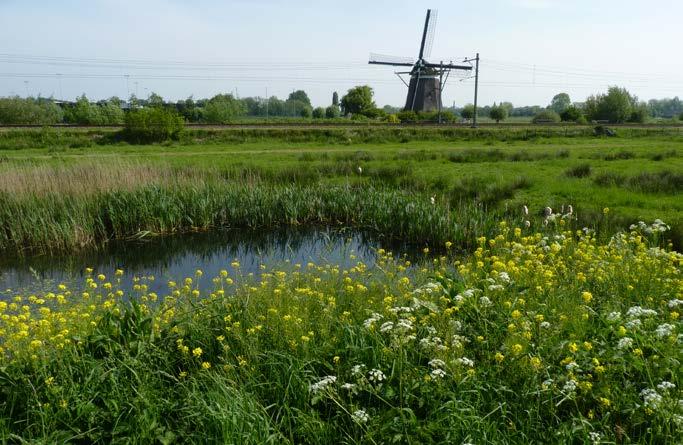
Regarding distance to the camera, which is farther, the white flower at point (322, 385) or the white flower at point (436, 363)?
the white flower at point (436, 363)

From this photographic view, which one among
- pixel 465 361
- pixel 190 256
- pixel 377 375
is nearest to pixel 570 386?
pixel 465 361

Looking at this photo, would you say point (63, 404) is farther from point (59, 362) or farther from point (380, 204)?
point (380, 204)

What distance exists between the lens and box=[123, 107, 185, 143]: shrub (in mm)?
35406

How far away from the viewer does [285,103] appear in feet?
438

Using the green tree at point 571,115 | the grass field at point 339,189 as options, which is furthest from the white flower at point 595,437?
the green tree at point 571,115

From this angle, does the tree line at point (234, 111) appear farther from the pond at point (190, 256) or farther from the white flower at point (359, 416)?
the white flower at point (359, 416)

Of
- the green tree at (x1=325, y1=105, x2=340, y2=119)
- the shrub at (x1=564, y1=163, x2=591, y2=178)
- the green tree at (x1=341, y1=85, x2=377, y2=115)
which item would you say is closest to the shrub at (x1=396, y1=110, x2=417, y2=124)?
the green tree at (x1=341, y1=85, x2=377, y2=115)

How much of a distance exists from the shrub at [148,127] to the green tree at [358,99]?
4845 cm

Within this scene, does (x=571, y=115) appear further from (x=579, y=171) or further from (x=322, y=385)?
(x=322, y=385)

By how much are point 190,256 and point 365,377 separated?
1036 cm

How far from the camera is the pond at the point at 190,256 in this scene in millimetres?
11719

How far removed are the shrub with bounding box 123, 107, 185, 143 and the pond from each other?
21567 mm

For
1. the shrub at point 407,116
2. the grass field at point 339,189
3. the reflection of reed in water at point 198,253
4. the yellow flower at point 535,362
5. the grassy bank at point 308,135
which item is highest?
the shrub at point 407,116

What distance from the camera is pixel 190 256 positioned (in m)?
14.1
